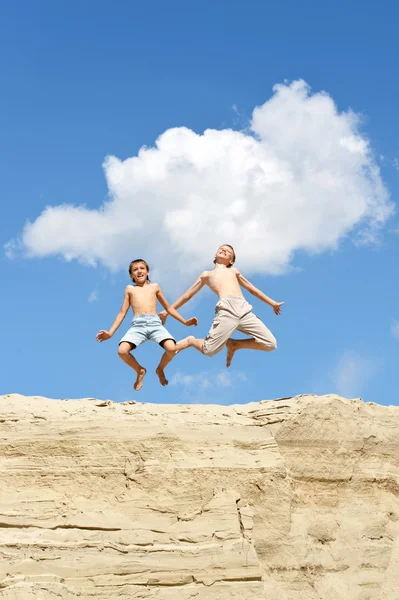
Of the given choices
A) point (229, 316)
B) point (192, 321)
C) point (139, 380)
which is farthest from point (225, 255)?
point (139, 380)

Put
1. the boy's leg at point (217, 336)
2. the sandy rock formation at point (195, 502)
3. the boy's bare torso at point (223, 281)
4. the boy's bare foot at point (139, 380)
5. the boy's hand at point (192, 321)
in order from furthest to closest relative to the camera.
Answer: the boy's hand at point (192, 321), the boy's bare torso at point (223, 281), the boy's bare foot at point (139, 380), the boy's leg at point (217, 336), the sandy rock formation at point (195, 502)

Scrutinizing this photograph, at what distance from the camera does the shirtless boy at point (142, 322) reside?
29.4 ft

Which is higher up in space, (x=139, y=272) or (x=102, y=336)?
(x=139, y=272)

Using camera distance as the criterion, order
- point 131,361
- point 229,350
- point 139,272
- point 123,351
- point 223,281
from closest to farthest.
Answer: point 123,351 → point 131,361 → point 229,350 → point 223,281 → point 139,272

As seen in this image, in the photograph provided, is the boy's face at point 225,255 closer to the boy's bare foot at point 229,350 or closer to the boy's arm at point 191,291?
the boy's arm at point 191,291

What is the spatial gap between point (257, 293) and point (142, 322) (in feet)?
5.14

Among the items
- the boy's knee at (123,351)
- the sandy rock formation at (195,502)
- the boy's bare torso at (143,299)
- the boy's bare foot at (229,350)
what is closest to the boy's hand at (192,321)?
the boy's bare torso at (143,299)

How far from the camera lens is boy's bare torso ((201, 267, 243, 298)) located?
9.20 metres

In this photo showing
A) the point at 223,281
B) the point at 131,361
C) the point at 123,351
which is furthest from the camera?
the point at 223,281

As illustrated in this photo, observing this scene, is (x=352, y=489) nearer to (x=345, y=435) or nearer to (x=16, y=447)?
(x=345, y=435)

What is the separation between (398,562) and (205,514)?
1.97 meters

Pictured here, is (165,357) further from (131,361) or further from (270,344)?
(270,344)

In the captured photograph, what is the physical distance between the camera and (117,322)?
9.27m

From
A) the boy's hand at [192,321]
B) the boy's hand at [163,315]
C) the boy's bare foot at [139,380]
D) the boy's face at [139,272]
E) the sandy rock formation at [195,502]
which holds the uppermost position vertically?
the boy's face at [139,272]
